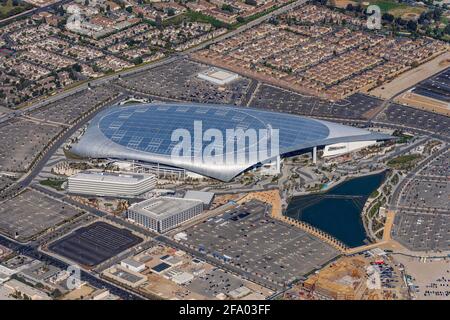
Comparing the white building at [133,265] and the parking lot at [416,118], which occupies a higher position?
the parking lot at [416,118]

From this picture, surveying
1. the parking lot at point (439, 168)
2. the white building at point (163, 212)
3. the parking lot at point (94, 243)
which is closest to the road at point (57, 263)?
the parking lot at point (94, 243)

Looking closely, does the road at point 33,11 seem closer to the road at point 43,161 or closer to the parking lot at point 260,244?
the road at point 43,161

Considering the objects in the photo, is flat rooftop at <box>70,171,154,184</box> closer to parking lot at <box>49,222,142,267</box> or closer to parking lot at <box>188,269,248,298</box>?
parking lot at <box>49,222,142,267</box>

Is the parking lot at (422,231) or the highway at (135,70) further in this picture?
the highway at (135,70)

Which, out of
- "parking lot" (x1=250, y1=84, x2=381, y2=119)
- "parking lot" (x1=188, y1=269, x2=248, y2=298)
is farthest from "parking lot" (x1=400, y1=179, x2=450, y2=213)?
"parking lot" (x1=188, y1=269, x2=248, y2=298)

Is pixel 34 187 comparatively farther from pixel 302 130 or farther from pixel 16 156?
pixel 302 130

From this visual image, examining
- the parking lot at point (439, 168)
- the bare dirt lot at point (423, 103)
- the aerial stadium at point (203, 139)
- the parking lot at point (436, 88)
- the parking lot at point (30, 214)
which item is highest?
A: the aerial stadium at point (203, 139)

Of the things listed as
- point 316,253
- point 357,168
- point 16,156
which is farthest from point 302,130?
point 16,156
